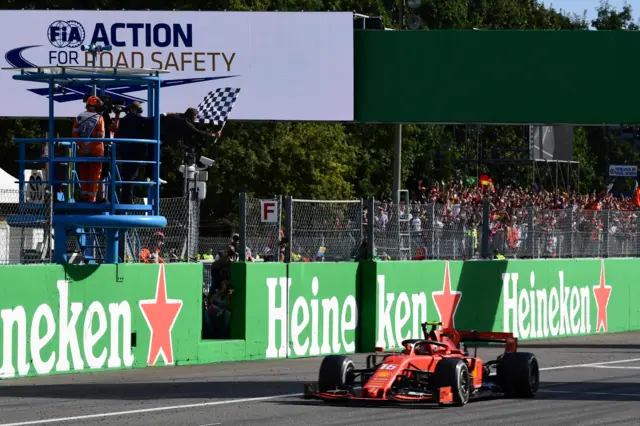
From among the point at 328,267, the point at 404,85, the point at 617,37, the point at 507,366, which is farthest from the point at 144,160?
the point at 617,37

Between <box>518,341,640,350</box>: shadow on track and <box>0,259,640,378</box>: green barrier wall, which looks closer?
<box>0,259,640,378</box>: green barrier wall

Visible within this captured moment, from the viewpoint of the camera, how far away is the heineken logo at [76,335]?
16203 mm

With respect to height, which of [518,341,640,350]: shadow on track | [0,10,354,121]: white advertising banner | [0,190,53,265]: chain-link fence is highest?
[0,10,354,121]: white advertising banner

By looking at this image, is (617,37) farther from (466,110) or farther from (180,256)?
(180,256)

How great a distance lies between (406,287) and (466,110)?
683 cm

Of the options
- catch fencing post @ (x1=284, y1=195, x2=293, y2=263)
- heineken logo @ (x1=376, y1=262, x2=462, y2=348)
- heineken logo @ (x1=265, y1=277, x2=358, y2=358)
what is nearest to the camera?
heineken logo @ (x1=265, y1=277, x2=358, y2=358)

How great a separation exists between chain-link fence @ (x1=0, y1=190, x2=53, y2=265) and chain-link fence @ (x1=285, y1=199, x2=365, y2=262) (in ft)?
14.1

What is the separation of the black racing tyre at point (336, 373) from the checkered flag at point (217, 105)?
15.4m

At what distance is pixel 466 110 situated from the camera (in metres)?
28.2

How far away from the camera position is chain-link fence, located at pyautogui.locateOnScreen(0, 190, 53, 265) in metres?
16.6

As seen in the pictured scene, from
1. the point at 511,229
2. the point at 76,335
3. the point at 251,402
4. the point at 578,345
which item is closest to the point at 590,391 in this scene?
the point at 251,402

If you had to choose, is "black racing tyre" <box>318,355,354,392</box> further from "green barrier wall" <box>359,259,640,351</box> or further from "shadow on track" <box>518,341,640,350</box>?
"shadow on track" <box>518,341,640,350</box>

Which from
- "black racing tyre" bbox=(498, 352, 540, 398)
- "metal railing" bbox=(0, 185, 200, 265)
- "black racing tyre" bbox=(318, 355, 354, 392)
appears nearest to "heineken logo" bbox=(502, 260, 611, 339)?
"metal railing" bbox=(0, 185, 200, 265)

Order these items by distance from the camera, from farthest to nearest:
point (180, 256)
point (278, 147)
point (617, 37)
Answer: point (278, 147)
point (617, 37)
point (180, 256)
